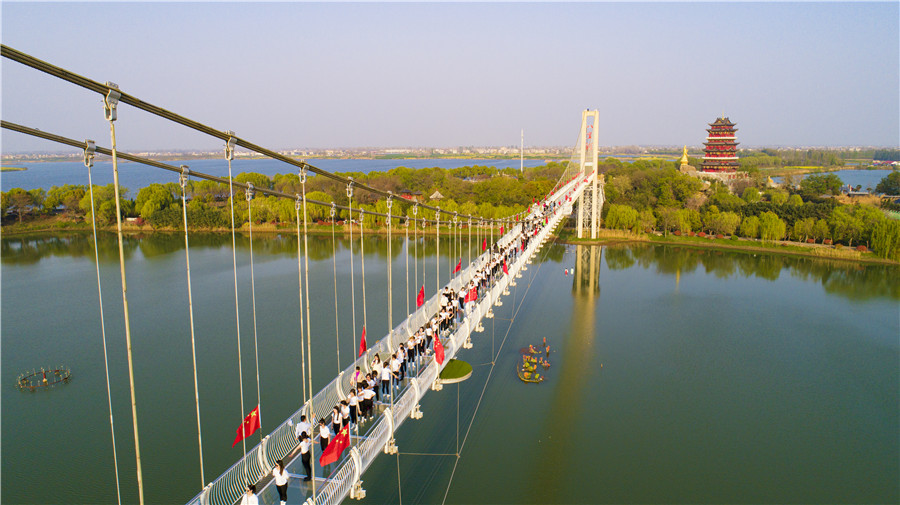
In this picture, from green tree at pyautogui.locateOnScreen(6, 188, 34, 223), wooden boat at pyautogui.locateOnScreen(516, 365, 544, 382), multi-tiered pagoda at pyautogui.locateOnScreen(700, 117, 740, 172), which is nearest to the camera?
wooden boat at pyautogui.locateOnScreen(516, 365, 544, 382)

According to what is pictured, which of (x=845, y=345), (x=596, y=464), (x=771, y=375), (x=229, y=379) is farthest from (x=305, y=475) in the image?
(x=845, y=345)

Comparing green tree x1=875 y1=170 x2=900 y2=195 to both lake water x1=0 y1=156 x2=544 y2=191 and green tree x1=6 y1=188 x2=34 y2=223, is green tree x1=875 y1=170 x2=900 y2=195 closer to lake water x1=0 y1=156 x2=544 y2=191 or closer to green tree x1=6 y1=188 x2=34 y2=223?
lake water x1=0 y1=156 x2=544 y2=191

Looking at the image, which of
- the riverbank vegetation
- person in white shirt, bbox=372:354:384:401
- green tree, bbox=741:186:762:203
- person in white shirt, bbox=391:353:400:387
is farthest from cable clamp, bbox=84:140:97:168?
green tree, bbox=741:186:762:203

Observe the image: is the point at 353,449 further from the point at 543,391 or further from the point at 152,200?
the point at 152,200

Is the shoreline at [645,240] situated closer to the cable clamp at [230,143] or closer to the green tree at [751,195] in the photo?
the green tree at [751,195]

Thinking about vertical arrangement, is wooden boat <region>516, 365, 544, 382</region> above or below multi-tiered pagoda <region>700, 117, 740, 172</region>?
below

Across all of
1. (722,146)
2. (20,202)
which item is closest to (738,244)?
(722,146)
